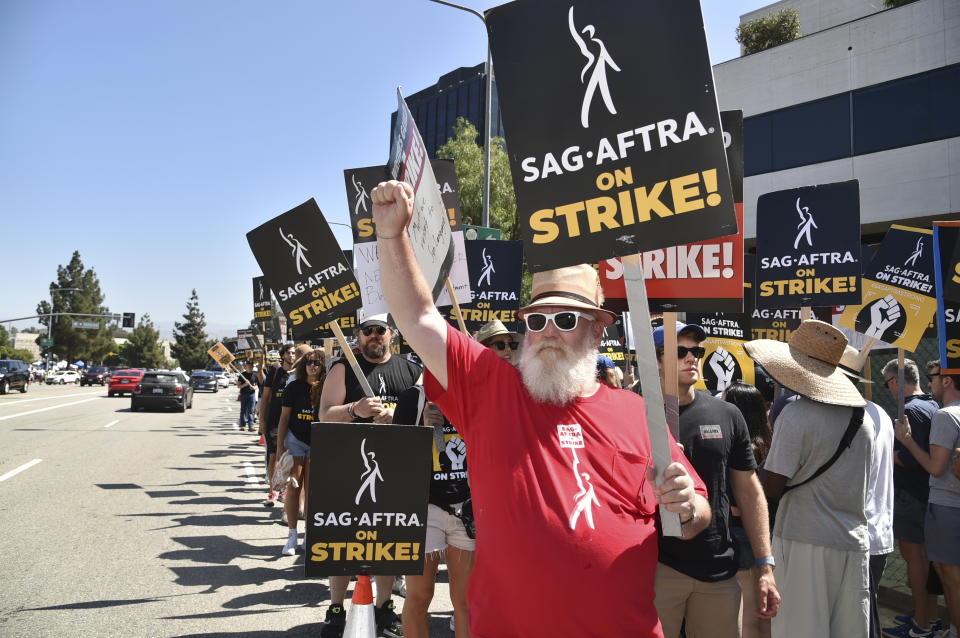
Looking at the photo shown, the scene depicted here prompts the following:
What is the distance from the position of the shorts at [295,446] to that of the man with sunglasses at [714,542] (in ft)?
15.1

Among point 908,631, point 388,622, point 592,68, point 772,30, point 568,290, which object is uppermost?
point 772,30

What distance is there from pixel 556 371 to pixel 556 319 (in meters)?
0.21

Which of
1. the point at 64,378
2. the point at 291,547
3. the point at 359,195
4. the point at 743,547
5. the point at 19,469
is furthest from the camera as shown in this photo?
the point at 64,378

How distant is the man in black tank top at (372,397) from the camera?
16.0 feet

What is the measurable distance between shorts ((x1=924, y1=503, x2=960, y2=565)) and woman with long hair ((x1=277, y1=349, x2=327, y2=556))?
514 centimetres

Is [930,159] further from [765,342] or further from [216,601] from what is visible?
[216,601]

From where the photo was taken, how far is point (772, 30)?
75.1ft

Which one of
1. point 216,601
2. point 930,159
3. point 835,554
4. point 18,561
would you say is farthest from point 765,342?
point 930,159

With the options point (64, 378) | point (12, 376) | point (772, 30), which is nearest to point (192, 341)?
point (64, 378)

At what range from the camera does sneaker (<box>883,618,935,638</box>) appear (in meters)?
5.26

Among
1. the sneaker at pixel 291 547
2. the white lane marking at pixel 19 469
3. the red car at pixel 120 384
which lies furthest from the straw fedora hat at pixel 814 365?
the red car at pixel 120 384

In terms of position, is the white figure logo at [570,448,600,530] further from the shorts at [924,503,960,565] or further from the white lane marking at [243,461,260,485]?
the white lane marking at [243,461,260,485]

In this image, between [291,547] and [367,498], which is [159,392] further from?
[367,498]

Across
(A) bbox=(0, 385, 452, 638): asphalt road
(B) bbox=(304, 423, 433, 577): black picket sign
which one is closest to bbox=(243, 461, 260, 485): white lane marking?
(A) bbox=(0, 385, 452, 638): asphalt road
